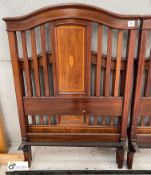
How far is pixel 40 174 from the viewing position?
160 cm

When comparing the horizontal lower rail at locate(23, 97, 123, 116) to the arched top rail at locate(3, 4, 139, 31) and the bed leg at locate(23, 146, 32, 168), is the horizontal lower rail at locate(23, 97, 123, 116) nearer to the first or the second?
the bed leg at locate(23, 146, 32, 168)

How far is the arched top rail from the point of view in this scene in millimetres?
1204

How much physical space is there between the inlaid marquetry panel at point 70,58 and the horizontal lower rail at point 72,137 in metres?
0.37

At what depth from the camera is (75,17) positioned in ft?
4.01

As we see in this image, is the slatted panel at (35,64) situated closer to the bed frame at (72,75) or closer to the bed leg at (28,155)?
the bed frame at (72,75)

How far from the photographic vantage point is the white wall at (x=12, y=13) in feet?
4.52

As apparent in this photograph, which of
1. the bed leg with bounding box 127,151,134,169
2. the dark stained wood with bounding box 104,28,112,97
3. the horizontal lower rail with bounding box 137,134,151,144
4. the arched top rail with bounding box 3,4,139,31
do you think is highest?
the arched top rail with bounding box 3,4,139,31

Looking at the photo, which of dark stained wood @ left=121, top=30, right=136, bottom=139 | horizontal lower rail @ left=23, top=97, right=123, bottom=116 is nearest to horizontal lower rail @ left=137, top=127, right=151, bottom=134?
dark stained wood @ left=121, top=30, right=136, bottom=139

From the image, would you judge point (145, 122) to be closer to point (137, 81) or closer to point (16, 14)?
point (137, 81)

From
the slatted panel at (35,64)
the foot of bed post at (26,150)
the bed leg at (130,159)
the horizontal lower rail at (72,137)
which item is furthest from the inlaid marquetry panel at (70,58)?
the bed leg at (130,159)

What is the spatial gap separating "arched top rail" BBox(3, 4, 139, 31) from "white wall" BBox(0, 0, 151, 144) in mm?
200

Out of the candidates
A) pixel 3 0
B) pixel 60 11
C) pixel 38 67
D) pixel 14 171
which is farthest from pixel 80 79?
pixel 14 171

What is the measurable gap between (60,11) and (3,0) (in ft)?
1.57

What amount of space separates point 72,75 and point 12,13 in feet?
2.04
